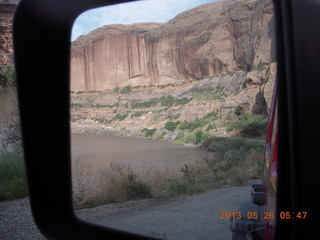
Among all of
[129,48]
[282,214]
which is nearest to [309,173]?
[282,214]

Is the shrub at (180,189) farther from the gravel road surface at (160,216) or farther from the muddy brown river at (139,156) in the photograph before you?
the muddy brown river at (139,156)

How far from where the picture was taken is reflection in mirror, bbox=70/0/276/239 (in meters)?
6.45

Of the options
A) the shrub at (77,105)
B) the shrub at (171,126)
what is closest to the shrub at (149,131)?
the shrub at (171,126)

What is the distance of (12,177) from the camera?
8.76 m

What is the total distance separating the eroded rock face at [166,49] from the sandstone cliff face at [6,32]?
35236mm

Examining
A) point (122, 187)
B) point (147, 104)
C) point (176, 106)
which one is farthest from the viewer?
point (147, 104)

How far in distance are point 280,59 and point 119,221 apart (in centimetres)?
478

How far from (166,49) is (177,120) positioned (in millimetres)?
25284

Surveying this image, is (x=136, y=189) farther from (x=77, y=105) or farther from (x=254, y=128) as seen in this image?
(x=77, y=105)

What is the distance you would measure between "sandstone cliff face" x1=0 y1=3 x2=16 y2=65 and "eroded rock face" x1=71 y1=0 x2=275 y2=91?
3524 cm

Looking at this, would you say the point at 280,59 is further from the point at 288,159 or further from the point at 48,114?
the point at 48,114

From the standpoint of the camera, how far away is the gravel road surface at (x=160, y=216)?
16.2 ft

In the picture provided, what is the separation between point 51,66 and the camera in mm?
3072

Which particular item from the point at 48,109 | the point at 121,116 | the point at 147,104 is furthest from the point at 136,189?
the point at 147,104
